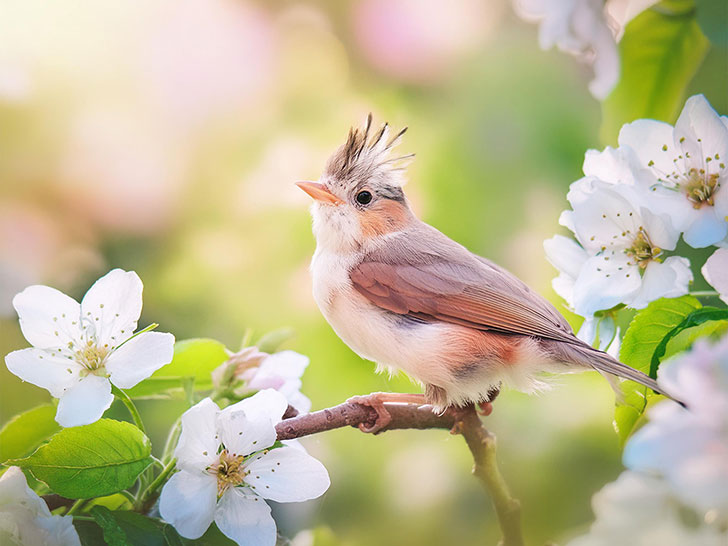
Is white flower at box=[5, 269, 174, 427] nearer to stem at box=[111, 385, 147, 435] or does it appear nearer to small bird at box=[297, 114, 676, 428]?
stem at box=[111, 385, 147, 435]

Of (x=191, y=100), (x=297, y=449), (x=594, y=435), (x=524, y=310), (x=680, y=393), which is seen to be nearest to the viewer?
(x=680, y=393)

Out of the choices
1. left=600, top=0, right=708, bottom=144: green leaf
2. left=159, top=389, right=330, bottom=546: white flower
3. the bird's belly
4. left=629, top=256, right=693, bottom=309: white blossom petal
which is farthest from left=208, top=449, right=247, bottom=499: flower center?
left=600, top=0, right=708, bottom=144: green leaf

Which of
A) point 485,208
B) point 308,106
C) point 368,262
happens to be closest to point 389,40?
point 308,106

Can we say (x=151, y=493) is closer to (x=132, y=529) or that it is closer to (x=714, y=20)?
(x=132, y=529)

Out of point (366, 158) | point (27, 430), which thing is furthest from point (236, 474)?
point (366, 158)

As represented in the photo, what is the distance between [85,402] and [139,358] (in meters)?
0.05

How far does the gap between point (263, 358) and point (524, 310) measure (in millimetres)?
270

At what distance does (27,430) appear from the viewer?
2.11 ft

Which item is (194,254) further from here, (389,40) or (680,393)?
(680,393)

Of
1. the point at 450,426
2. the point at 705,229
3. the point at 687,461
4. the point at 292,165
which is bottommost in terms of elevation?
the point at 687,461

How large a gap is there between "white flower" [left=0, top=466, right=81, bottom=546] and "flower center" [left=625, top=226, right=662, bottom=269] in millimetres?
476

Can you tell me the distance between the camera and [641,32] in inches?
26.8

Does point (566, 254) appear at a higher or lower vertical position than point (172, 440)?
higher

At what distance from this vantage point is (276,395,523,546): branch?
597 mm
